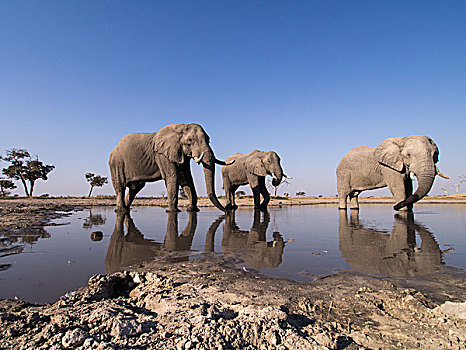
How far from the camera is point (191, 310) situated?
211cm

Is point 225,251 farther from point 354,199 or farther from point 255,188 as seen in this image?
point 354,199

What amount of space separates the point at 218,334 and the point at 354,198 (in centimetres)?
1538

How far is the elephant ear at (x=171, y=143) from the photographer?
1196cm

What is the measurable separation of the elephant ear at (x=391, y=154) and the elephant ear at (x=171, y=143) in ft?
31.2

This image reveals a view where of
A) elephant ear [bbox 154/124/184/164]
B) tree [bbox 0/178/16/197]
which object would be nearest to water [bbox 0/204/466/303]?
elephant ear [bbox 154/124/184/164]

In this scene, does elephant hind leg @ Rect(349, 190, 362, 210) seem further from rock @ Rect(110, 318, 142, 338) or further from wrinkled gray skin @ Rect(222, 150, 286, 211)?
rock @ Rect(110, 318, 142, 338)

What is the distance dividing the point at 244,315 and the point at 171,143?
35.6ft

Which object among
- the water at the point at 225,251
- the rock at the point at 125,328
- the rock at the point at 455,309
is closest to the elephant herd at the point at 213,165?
the water at the point at 225,251

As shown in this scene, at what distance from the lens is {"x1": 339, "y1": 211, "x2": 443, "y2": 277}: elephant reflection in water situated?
3.48m

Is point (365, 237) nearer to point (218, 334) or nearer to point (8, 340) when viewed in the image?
point (218, 334)

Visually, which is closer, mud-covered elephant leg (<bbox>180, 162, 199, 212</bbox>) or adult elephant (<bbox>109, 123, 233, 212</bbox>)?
adult elephant (<bbox>109, 123, 233, 212</bbox>)

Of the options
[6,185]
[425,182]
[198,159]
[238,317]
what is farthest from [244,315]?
[6,185]

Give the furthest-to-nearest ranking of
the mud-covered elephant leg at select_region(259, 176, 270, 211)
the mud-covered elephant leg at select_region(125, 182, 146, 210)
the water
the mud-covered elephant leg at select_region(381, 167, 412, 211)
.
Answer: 1. the mud-covered elephant leg at select_region(259, 176, 270, 211)
2. the mud-covered elephant leg at select_region(125, 182, 146, 210)
3. the mud-covered elephant leg at select_region(381, 167, 412, 211)
4. the water

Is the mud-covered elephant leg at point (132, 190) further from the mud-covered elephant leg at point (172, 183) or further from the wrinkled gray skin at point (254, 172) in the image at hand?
the wrinkled gray skin at point (254, 172)
